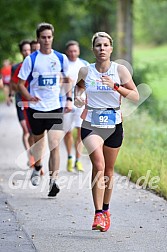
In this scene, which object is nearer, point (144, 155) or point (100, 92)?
point (100, 92)

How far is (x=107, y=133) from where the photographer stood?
8.52m

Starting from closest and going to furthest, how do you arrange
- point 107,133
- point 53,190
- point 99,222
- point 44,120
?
point 99,222 → point 107,133 → point 53,190 → point 44,120

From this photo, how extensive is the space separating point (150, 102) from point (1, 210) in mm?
15644

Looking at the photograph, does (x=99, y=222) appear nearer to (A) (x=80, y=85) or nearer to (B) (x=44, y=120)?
(A) (x=80, y=85)

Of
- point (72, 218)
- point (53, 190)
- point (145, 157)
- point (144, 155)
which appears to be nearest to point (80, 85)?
point (72, 218)

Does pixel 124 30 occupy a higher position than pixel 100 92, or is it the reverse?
pixel 124 30

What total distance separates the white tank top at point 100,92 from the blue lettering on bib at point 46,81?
106 inches

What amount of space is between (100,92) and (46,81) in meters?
2.83

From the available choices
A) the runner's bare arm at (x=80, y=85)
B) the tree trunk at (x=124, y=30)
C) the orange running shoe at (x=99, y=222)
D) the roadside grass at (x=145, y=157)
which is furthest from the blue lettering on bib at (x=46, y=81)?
the tree trunk at (x=124, y=30)

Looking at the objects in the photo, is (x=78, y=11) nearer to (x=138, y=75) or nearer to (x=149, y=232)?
(x=138, y=75)

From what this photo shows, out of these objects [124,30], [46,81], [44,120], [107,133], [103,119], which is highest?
[124,30]

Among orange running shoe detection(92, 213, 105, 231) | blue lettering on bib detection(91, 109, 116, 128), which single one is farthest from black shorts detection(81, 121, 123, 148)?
orange running shoe detection(92, 213, 105, 231)

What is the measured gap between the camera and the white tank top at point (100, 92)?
8.38 m

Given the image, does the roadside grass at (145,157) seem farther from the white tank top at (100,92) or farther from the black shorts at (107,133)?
the white tank top at (100,92)
